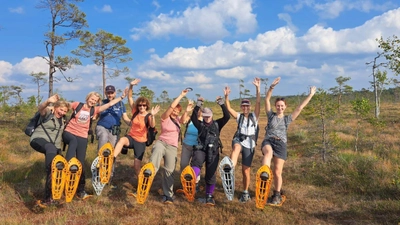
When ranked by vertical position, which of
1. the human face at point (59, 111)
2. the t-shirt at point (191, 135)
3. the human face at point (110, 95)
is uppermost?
the human face at point (110, 95)

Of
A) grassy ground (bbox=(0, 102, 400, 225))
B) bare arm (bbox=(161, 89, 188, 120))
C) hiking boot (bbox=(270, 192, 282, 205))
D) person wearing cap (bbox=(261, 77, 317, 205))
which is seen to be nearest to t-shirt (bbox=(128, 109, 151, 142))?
bare arm (bbox=(161, 89, 188, 120))

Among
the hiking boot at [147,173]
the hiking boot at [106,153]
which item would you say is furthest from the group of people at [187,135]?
the hiking boot at [147,173]

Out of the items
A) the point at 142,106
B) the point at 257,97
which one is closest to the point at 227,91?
the point at 257,97

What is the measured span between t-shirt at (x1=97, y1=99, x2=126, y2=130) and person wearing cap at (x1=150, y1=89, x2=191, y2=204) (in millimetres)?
1152

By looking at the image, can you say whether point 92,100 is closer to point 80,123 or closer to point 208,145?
point 80,123

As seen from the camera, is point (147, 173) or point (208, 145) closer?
point (147, 173)

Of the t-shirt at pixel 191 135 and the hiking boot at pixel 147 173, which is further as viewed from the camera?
the t-shirt at pixel 191 135

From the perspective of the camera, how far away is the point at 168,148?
5.39 meters

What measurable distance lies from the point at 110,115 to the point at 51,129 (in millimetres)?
1138

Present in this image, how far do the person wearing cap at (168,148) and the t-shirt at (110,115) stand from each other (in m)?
1.15

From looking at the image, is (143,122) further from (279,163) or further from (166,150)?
(279,163)

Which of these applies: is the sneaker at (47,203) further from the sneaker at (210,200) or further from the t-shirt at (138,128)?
the sneaker at (210,200)

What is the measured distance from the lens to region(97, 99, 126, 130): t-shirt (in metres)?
5.89

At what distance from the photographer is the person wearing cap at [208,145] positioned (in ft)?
17.1
